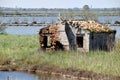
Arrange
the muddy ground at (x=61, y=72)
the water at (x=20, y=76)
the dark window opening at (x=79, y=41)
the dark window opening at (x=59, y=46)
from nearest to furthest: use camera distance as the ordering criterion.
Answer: the muddy ground at (x=61, y=72) → the water at (x=20, y=76) → the dark window opening at (x=79, y=41) → the dark window opening at (x=59, y=46)

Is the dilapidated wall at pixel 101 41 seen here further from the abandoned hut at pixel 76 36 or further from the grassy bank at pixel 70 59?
the grassy bank at pixel 70 59

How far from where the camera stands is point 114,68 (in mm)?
27047

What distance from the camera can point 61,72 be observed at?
29.1m

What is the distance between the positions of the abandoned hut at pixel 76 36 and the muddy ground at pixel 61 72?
13.7 ft

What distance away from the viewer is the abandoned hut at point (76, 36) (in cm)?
3519

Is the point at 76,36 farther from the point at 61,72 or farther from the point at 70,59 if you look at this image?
the point at 61,72

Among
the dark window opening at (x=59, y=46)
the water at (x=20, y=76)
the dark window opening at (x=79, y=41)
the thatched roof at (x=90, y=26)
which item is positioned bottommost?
the water at (x=20, y=76)

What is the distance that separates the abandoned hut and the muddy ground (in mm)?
4191

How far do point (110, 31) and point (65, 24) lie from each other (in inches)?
120

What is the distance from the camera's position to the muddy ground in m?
26.9

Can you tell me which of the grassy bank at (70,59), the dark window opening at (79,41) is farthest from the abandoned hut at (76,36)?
the grassy bank at (70,59)

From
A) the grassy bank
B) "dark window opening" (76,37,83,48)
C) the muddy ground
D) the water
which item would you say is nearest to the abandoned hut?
"dark window opening" (76,37,83,48)

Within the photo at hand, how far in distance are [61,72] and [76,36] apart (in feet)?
23.0

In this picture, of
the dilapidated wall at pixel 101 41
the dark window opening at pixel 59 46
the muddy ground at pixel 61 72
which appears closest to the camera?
the muddy ground at pixel 61 72
